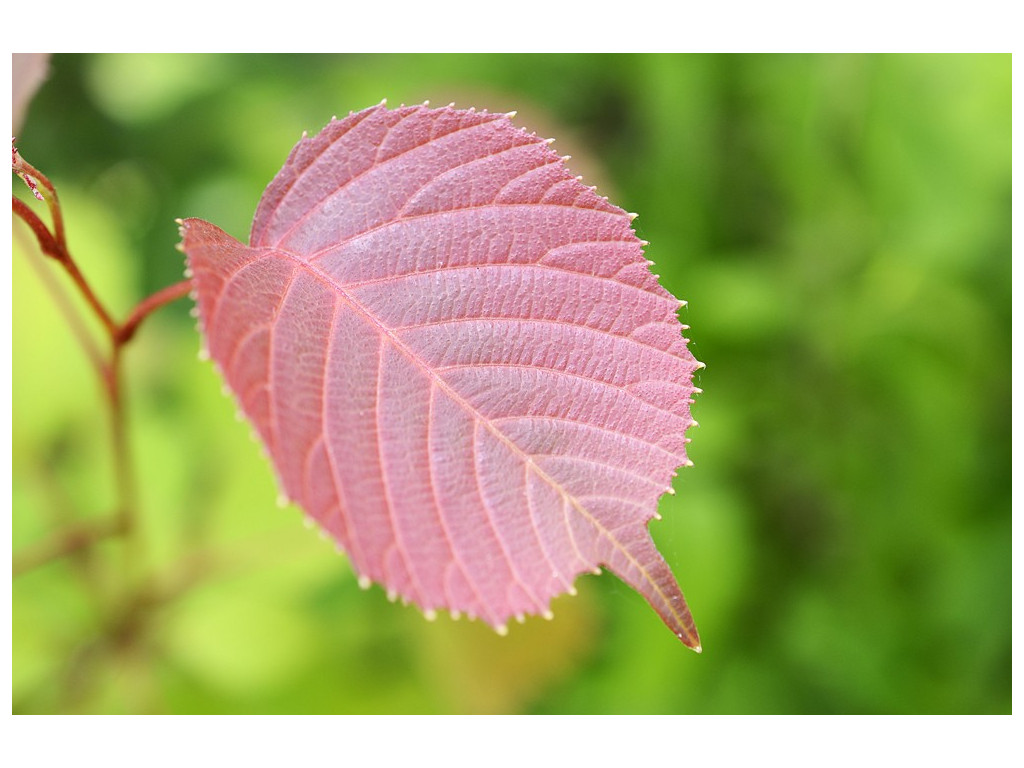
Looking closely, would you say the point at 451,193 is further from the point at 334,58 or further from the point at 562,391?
the point at 334,58

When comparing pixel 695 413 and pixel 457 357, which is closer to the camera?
pixel 457 357

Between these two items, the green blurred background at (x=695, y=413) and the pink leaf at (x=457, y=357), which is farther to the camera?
the green blurred background at (x=695, y=413)

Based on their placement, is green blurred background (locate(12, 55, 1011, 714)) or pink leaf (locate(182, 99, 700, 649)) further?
green blurred background (locate(12, 55, 1011, 714))
